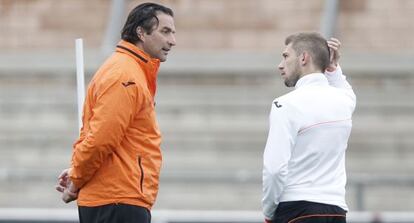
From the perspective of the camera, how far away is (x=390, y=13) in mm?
11883

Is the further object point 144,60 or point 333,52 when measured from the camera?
point 333,52

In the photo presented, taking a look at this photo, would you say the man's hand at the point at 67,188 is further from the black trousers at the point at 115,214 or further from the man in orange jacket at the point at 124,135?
the black trousers at the point at 115,214

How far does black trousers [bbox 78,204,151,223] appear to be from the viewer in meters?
6.30

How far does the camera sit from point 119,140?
622cm

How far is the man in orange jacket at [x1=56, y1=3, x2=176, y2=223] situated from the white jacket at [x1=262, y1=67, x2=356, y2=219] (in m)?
0.59

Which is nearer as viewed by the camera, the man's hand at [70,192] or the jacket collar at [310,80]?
the jacket collar at [310,80]

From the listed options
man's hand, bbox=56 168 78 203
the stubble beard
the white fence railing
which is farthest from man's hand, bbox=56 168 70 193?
the white fence railing

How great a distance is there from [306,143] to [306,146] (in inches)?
0.6

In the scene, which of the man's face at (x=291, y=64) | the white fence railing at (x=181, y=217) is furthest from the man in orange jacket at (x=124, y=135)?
the white fence railing at (x=181, y=217)

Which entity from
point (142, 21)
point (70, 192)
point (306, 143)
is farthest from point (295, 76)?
point (70, 192)

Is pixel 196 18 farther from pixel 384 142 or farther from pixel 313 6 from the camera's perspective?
pixel 384 142

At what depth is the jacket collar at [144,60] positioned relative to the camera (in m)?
6.41

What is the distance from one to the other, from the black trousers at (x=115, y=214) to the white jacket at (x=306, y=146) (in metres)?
0.60

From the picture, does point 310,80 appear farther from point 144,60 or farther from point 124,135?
point 124,135
